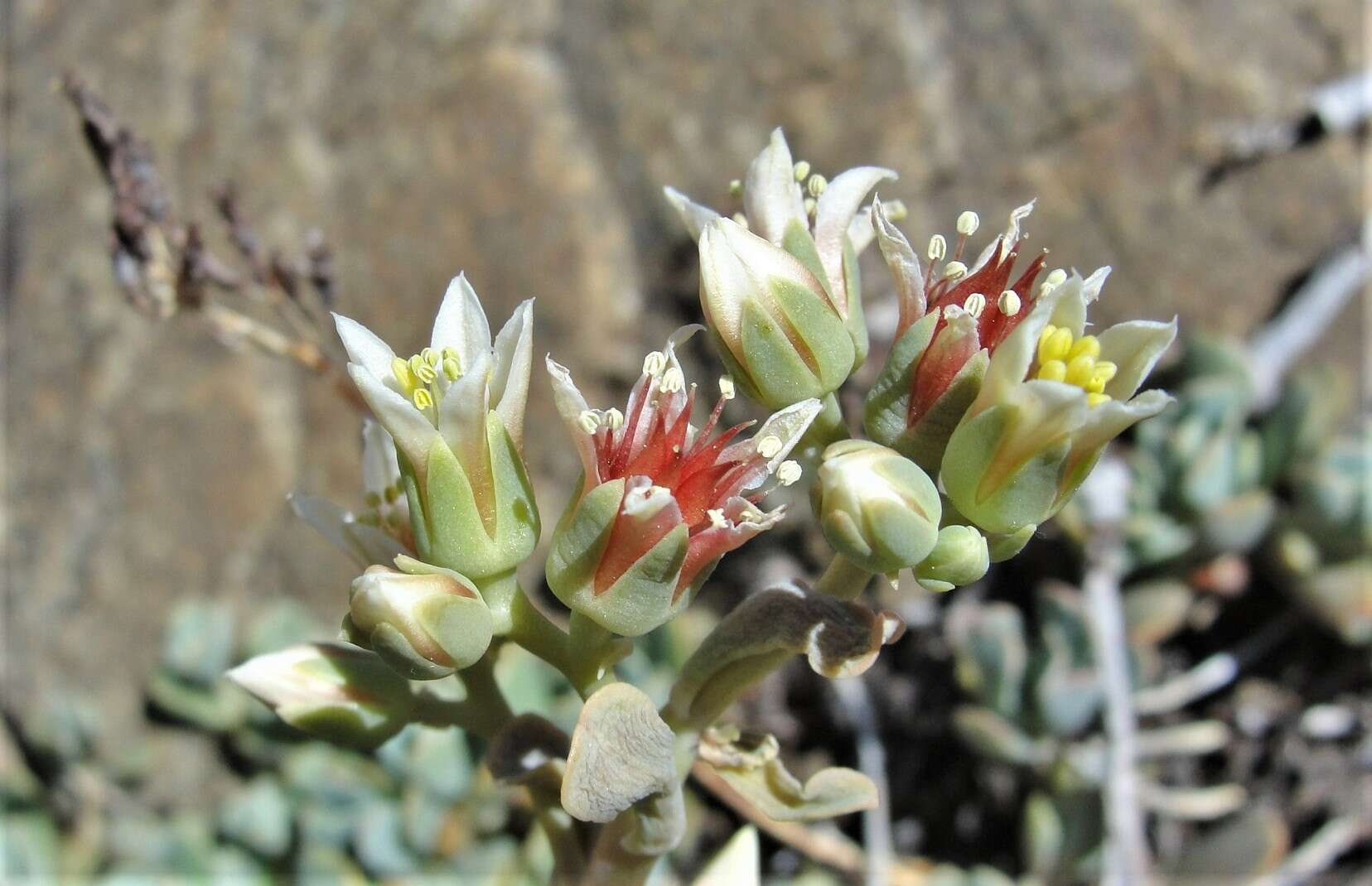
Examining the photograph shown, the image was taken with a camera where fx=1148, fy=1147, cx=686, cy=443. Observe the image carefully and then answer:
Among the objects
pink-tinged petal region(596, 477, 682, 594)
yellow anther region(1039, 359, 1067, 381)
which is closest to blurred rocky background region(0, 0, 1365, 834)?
yellow anther region(1039, 359, 1067, 381)

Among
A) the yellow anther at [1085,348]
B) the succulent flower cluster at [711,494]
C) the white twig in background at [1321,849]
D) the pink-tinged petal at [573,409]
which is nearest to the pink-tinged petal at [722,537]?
the succulent flower cluster at [711,494]

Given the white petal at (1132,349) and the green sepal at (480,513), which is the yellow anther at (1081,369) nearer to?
the white petal at (1132,349)

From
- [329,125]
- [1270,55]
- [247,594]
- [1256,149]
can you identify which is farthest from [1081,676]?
[329,125]

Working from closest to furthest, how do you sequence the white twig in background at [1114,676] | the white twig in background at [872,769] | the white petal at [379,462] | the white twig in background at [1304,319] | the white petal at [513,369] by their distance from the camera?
the white petal at [513,369] → the white petal at [379,462] → the white twig in background at [1114,676] → the white twig in background at [872,769] → the white twig in background at [1304,319]

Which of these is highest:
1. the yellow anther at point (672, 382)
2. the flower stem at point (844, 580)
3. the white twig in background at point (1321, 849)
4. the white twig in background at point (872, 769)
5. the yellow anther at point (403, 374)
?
the yellow anther at point (403, 374)

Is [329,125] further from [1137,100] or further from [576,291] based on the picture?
[1137,100]

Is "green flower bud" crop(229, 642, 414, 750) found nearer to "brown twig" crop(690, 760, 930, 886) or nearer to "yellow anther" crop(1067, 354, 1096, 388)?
"yellow anther" crop(1067, 354, 1096, 388)

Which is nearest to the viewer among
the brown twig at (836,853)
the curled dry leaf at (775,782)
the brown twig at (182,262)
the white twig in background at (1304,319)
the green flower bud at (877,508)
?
the green flower bud at (877,508)

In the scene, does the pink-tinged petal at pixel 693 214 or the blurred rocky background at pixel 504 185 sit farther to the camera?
the blurred rocky background at pixel 504 185
